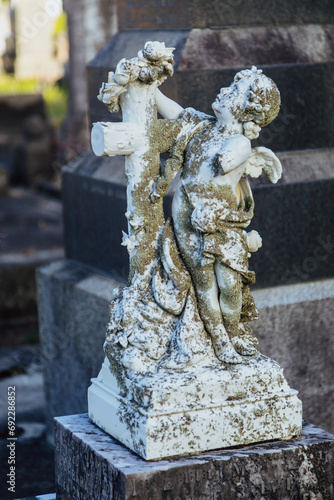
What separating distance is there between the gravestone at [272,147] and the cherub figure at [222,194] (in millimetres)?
→ 951

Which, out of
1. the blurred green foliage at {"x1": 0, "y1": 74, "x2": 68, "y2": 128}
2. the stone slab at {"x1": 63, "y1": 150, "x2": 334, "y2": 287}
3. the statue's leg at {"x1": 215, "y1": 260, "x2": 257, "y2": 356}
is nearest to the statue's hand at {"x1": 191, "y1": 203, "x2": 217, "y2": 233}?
the statue's leg at {"x1": 215, "y1": 260, "x2": 257, "y2": 356}

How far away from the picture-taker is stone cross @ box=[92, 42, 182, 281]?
3.43 metres

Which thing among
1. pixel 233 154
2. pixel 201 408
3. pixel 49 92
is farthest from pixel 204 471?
pixel 49 92

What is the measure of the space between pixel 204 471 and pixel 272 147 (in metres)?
1.91

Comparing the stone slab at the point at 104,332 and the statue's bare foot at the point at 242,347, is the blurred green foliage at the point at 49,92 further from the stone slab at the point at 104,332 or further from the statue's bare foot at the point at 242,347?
the statue's bare foot at the point at 242,347

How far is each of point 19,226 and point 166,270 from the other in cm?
638

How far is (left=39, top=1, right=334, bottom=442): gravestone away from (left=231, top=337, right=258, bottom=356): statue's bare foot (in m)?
0.94

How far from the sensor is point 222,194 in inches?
136

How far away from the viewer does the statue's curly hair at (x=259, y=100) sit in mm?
3398

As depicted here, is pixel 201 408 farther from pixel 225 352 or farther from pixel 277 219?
pixel 277 219

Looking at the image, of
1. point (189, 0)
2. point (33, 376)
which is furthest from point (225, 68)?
point (33, 376)

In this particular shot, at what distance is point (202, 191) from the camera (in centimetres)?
346

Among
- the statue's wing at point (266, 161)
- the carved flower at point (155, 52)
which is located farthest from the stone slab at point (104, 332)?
the carved flower at point (155, 52)

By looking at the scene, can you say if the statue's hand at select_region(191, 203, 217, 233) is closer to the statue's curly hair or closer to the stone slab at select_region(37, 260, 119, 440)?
the statue's curly hair
